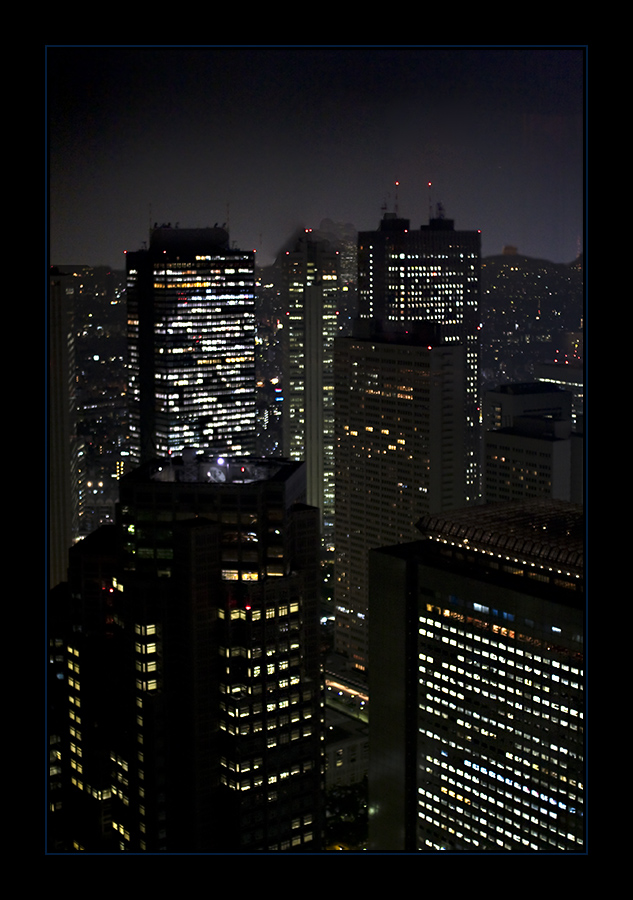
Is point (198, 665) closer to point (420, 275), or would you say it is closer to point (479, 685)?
point (479, 685)

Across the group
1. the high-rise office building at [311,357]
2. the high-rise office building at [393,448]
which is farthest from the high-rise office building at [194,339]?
the high-rise office building at [393,448]

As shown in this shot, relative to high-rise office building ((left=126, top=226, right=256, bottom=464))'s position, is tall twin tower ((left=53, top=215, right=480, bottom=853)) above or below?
below

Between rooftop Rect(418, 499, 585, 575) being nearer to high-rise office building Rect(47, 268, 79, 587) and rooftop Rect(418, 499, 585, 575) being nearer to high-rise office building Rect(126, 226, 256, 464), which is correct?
high-rise office building Rect(47, 268, 79, 587)

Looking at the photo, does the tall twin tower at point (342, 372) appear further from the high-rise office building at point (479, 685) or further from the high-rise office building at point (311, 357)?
the high-rise office building at point (479, 685)

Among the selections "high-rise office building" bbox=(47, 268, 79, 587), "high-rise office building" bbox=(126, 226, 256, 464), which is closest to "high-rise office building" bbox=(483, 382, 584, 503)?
"high-rise office building" bbox=(126, 226, 256, 464)

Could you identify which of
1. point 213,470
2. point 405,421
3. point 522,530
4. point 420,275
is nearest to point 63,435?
point 213,470

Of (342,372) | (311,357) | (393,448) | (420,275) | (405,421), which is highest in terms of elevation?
(420,275)

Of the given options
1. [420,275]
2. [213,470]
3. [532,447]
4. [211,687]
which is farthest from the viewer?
[420,275]
